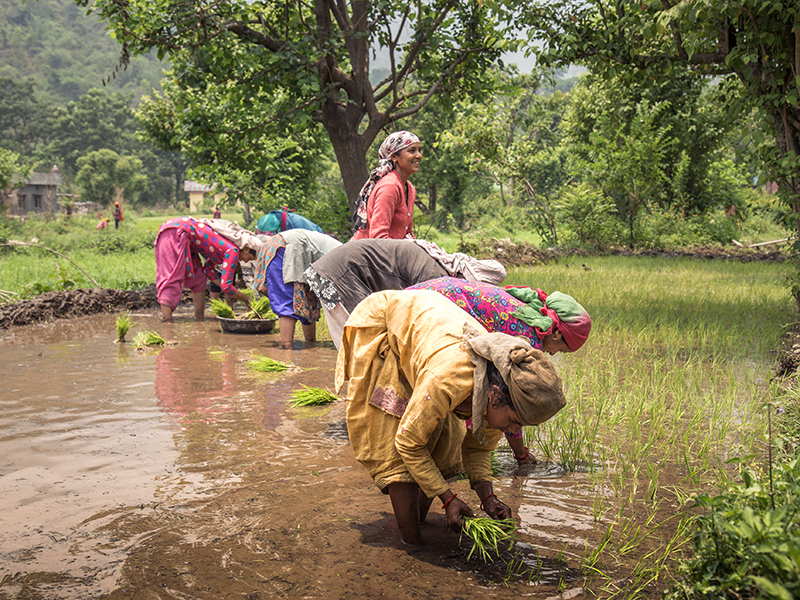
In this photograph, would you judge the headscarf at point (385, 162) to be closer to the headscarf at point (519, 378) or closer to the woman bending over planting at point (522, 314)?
the woman bending over planting at point (522, 314)

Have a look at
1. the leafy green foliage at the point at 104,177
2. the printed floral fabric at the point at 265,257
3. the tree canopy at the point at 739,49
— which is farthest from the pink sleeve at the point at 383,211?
the leafy green foliage at the point at 104,177

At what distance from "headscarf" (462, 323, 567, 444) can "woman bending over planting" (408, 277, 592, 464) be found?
67 centimetres

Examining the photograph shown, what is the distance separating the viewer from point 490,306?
2832 mm

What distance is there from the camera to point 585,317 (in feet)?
9.53

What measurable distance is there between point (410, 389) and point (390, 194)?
187cm

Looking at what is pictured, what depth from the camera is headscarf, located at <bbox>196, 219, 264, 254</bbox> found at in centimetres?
719

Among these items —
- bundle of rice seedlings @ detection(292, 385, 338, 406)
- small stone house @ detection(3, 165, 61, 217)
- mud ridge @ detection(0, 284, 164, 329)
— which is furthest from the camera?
small stone house @ detection(3, 165, 61, 217)

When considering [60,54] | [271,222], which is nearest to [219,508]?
[271,222]

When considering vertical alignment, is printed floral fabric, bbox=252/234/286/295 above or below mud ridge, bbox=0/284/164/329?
above

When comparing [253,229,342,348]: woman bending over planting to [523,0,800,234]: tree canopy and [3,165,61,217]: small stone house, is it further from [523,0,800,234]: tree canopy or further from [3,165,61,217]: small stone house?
[3,165,61,217]: small stone house

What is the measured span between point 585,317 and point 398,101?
7.15 meters

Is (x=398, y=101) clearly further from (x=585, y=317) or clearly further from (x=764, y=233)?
(x=764, y=233)

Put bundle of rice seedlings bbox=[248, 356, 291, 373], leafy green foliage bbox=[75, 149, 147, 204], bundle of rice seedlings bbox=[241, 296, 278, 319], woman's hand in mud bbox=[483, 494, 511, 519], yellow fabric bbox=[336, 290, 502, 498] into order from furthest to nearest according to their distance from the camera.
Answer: leafy green foliage bbox=[75, 149, 147, 204], bundle of rice seedlings bbox=[241, 296, 278, 319], bundle of rice seedlings bbox=[248, 356, 291, 373], woman's hand in mud bbox=[483, 494, 511, 519], yellow fabric bbox=[336, 290, 502, 498]

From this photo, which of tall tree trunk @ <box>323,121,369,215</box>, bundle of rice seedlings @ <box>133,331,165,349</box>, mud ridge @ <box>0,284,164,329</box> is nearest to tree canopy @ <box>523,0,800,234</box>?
tall tree trunk @ <box>323,121,369,215</box>
